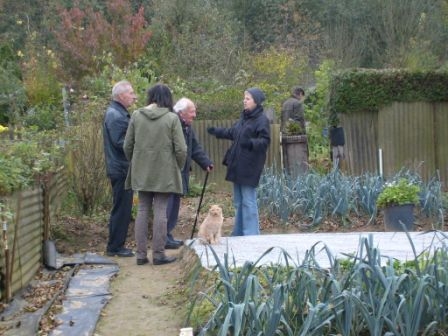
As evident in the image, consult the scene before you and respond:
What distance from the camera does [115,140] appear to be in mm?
7406

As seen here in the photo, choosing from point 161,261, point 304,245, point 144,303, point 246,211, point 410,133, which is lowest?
point 144,303

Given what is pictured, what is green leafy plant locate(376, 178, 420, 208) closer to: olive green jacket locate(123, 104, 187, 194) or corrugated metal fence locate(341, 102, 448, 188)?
olive green jacket locate(123, 104, 187, 194)

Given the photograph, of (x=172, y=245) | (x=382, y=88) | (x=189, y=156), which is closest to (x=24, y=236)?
(x=172, y=245)

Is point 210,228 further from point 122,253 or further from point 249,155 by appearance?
→ point 249,155

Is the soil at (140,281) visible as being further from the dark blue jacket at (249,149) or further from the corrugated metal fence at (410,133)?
the corrugated metal fence at (410,133)

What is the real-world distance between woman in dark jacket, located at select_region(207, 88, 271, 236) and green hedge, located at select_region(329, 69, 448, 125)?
500cm

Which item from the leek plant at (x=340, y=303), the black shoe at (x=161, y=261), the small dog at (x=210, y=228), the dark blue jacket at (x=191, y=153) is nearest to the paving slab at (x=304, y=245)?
the small dog at (x=210, y=228)

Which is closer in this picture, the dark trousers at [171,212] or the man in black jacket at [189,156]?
the man in black jacket at [189,156]

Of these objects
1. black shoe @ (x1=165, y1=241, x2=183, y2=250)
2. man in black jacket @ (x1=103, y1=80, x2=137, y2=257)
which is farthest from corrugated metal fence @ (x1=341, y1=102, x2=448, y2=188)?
man in black jacket @ (x1=103, y1=80, x2=137, y2=257)

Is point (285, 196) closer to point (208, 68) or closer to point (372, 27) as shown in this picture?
point (208, 68)

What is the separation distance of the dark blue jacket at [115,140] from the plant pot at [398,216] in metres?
3.05

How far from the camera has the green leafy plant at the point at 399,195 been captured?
8539 mm

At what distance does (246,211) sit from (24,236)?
108 inches

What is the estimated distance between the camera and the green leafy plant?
8539 millimetres
